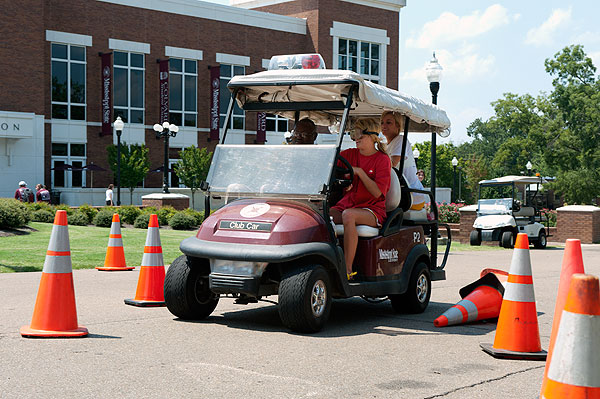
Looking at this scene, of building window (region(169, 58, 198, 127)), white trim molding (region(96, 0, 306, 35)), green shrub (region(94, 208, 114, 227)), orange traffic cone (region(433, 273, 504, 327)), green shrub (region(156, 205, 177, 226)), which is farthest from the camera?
building window (region(169, 58, 198, 127))

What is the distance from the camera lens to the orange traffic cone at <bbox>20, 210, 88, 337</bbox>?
6.95m

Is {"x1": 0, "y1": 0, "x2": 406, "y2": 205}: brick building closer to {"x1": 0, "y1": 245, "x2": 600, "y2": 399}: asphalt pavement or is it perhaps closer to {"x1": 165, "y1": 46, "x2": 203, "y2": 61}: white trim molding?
{"x1": 165, "y1": 46, "x2": 203, "y2": 61}: white trim molding

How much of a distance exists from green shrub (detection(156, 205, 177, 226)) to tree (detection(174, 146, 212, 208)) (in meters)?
15.6

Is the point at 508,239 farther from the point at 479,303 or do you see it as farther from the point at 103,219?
the point at 479,303

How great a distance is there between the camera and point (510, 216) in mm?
24359

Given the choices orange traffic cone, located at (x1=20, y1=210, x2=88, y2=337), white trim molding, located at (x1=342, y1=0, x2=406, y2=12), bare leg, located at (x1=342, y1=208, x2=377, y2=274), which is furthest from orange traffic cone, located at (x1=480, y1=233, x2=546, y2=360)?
white trim molding, located at (x1=342, y1=0, x2=406, y2=12)

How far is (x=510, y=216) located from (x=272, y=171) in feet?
57.1

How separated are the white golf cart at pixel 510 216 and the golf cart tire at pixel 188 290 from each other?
17.0m

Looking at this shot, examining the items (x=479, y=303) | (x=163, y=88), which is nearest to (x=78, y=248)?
(x=479, y=303)

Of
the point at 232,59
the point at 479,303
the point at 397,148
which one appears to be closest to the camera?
the point at 479,303

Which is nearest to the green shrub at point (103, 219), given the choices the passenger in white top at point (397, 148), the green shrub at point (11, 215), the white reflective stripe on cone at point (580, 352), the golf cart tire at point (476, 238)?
the green shrub at point (11, 215)

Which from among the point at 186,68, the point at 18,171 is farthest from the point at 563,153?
the point at 18,171

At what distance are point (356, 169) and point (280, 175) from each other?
0.78m

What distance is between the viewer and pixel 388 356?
6.57m
